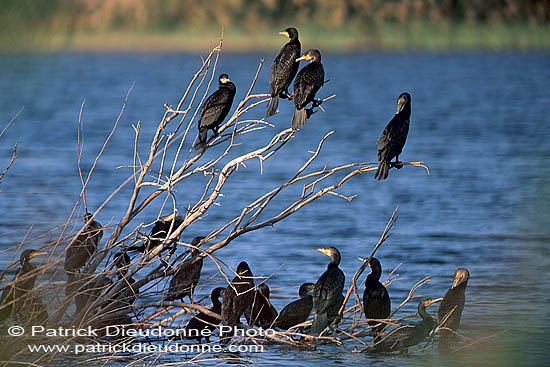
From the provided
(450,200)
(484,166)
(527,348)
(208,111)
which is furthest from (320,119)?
(527,348)

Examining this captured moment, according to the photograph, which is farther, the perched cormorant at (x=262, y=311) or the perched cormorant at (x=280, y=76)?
the perched cormorant at (x=262, y=311)

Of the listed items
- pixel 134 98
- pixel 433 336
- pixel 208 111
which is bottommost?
pixel 134 98

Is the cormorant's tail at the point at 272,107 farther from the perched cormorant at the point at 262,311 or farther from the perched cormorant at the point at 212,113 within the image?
the perched cormorant at the point at 262,311

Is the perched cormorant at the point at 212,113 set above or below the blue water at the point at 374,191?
above

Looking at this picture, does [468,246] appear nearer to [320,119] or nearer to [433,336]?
[433,336]

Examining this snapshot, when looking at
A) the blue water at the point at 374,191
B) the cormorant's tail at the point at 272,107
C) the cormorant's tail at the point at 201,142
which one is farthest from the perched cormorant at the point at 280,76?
the blue water at the point at 374,191

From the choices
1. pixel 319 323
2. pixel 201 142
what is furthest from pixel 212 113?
pixel 319 323

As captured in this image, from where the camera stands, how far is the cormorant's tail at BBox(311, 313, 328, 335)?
5.27 m

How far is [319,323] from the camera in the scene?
528 cm

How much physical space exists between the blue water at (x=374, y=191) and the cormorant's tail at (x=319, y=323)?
0.18 m

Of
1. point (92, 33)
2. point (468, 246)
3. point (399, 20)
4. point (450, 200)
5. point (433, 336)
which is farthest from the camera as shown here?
point (92, 33)

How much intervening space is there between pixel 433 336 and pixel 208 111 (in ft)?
6.45

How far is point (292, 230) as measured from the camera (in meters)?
10.7

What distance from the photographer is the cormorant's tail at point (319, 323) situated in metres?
5.27
